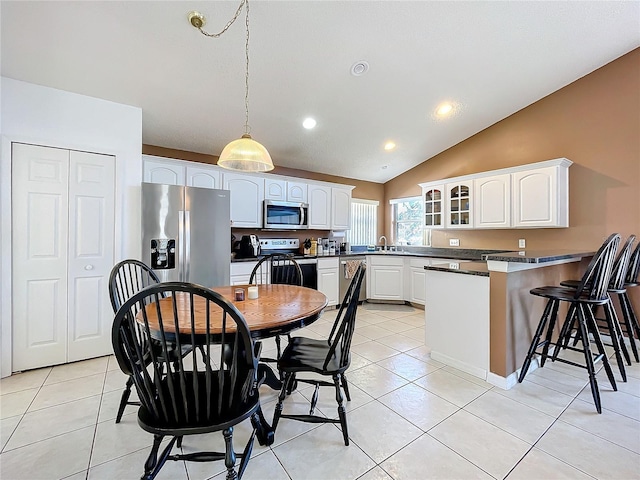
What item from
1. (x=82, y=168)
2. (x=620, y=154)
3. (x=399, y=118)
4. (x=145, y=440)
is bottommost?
(x=145, y=440)

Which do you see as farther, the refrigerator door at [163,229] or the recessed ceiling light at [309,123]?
the recessed ceiling light at [309,123]

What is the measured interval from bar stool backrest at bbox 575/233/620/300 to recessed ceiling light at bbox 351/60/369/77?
2421 mm

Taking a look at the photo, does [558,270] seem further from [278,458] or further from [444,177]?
[278,458]

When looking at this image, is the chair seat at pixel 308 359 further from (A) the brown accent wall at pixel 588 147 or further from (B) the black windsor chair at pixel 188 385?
(A) the brown accent wall at pixel 588 147

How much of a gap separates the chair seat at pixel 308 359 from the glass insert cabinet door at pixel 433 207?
337cm

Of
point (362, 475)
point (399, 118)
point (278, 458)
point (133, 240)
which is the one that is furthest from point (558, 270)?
point (133, 240)

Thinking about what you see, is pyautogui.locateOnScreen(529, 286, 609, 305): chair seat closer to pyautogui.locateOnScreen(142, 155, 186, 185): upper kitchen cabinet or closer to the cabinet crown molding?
the cabinet crown molding

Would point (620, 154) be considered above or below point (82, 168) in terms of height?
above

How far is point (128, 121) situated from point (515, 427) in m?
3.98

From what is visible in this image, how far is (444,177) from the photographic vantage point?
484cm

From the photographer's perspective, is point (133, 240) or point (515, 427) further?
point (133, 240)

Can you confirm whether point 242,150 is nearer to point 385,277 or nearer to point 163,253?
point 163,253

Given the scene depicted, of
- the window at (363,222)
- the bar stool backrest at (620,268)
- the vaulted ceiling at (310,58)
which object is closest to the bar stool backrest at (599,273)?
the bar stool backrest at (620,268)

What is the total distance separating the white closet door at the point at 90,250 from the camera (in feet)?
8.80
